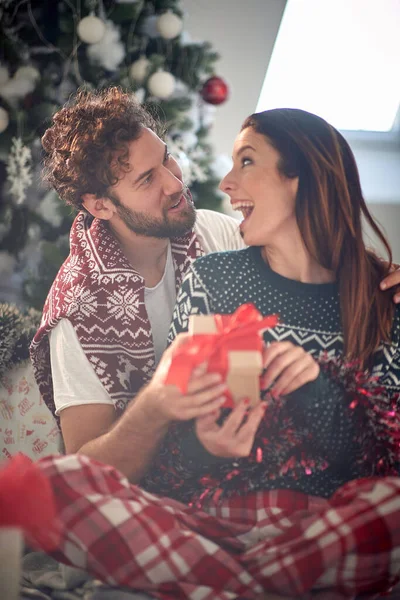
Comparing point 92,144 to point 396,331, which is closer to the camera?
point 396,331

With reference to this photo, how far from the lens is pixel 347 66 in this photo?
69.7 inches

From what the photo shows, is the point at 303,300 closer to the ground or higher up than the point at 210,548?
higher up

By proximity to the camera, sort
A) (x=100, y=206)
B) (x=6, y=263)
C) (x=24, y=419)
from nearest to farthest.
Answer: (x=100, y=206), (x=24, y=419), (x=6, y=263)

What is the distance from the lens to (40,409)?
1338mm

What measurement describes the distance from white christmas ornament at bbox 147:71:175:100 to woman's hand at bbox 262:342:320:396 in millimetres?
1139

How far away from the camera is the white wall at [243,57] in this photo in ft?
7.38

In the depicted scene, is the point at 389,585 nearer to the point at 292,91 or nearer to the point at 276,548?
the point at 276,548

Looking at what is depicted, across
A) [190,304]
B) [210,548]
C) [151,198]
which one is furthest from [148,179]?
[210,548]

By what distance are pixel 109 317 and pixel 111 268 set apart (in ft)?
0.29

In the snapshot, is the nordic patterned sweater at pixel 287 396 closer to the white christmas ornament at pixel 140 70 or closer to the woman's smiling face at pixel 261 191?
the woman's smiling face at pixel 261 191

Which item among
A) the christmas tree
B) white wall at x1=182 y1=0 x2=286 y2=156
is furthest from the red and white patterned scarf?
white wall at x1=182 y1=0 x2=286 y2=156

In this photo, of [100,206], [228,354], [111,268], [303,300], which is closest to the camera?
[228,354]

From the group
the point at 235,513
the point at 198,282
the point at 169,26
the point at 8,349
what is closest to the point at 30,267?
the point at 8,349

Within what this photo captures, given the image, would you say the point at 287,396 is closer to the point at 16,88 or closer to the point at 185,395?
the point at 185,395
